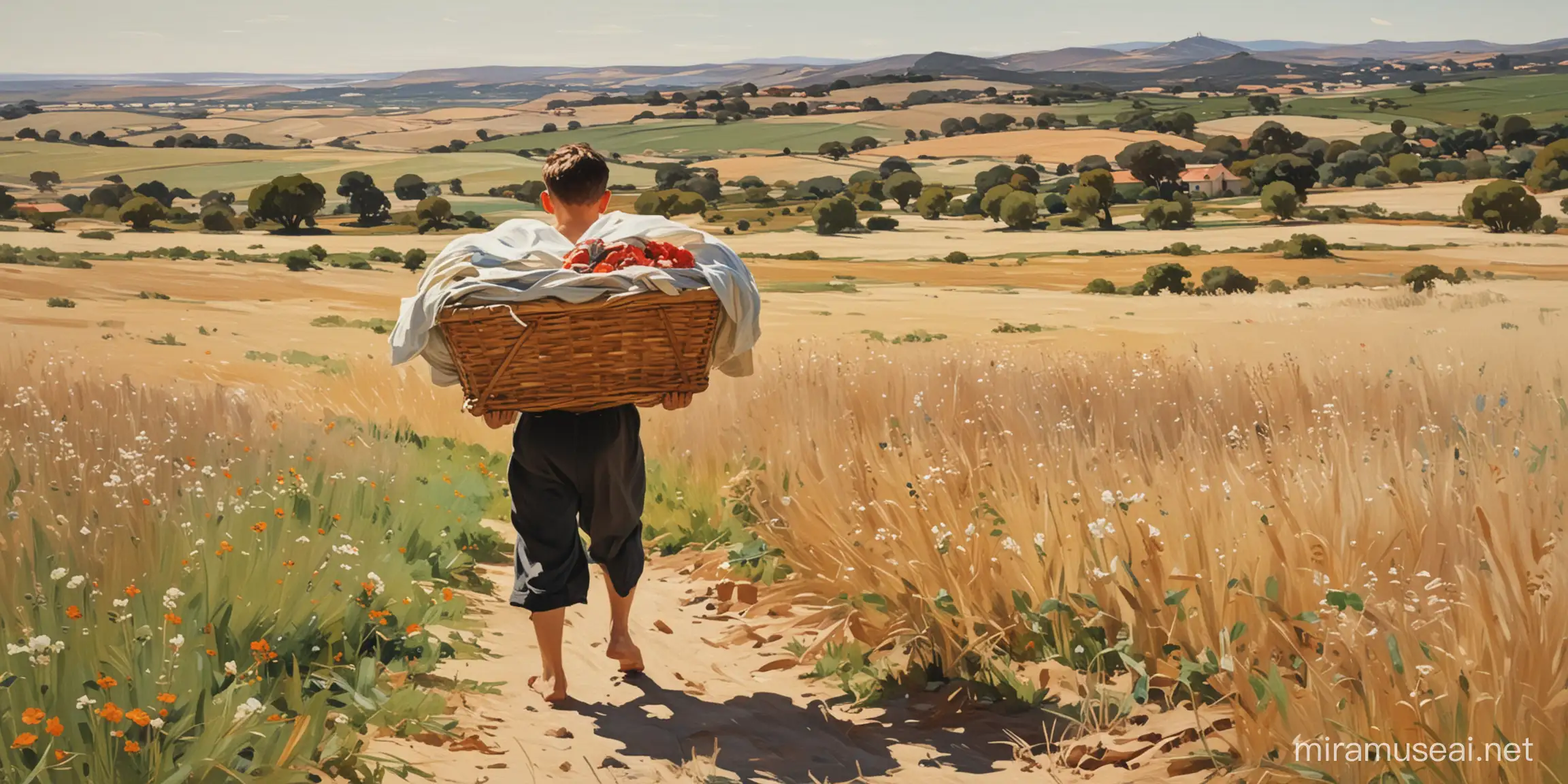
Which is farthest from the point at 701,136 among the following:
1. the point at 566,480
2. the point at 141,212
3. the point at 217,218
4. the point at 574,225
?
the point at 566,480

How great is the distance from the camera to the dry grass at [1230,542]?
3.77 meters

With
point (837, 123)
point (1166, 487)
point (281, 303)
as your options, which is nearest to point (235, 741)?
point (1166, 487)

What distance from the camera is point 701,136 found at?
2647 cm

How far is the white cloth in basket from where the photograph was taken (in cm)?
462

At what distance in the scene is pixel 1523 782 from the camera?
339 centimetres

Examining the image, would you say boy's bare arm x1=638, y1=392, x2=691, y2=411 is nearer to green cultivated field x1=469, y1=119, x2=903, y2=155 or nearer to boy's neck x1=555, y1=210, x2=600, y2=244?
boy's neck x1=555, y1=210, x2=600, y2=244

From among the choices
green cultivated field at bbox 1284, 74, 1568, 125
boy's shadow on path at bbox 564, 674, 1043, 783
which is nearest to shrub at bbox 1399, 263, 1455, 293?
green cultivated field at bbox 1284, 74, 1568, 125

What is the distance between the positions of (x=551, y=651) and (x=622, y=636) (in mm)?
384

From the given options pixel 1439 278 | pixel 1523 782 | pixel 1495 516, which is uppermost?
pixel 1495 516

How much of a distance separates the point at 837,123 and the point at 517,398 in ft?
81.6

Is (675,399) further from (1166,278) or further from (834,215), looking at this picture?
(834,215)

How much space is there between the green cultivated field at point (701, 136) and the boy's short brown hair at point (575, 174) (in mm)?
14555

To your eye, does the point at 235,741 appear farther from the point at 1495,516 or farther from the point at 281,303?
the point at 281,303

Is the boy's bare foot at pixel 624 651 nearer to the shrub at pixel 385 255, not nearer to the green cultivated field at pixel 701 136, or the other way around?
the green cultivated field at pixel 701 136
